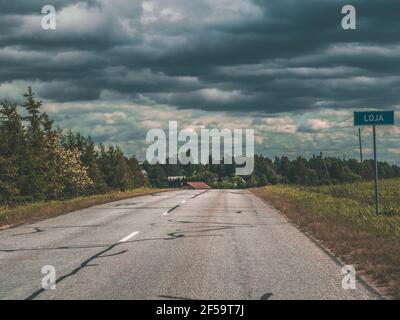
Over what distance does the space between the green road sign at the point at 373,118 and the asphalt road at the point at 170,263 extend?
14.3ft

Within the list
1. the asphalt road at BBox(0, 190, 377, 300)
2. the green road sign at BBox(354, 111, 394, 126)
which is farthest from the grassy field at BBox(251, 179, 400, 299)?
the green road sign at BBox(354, 111, 394, 126)

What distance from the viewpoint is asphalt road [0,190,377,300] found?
7.57 metres

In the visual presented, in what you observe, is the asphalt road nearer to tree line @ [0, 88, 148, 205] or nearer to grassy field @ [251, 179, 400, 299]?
Answer: grassy field @ [251, 179, 400, 299]

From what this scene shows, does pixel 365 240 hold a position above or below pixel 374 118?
below

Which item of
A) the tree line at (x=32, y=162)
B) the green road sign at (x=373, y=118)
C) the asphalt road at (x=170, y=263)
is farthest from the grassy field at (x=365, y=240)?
the tree line at (x=32, y=162)

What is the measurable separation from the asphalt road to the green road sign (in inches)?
171

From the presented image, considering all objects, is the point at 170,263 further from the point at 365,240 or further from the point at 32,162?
the point at 32,162

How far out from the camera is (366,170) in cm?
19275

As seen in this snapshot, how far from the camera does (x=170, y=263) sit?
32.7 feet

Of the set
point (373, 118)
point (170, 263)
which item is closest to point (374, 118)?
point (373, 118)

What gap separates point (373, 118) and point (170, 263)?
11.1 m

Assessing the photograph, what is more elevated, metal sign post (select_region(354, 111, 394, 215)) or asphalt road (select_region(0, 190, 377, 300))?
metal sign post (select_region(354, 111, 394, 215))
